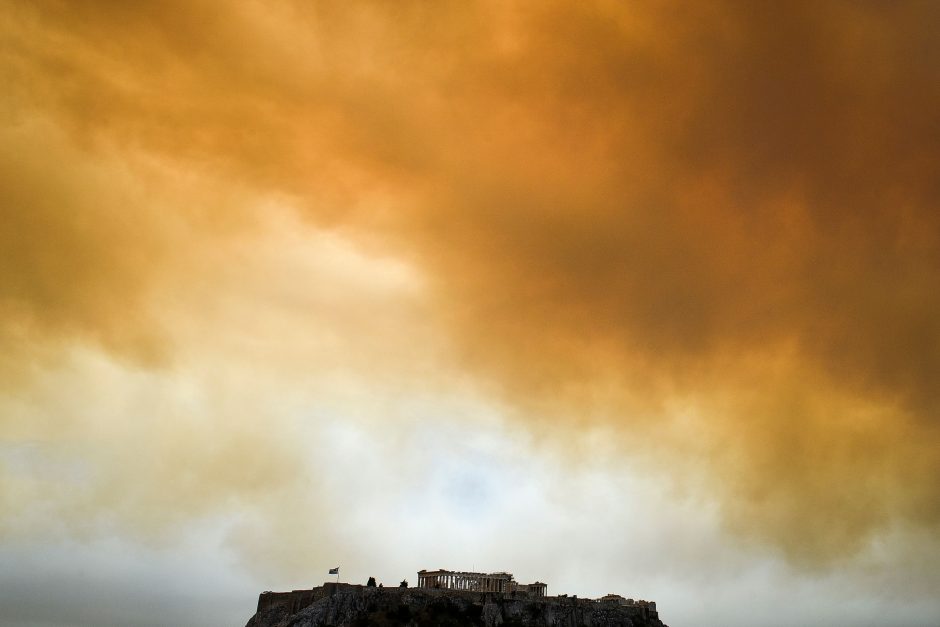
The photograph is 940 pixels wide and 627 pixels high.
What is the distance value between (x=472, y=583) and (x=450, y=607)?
13587 mm

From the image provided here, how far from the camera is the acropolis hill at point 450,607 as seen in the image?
180375 mm

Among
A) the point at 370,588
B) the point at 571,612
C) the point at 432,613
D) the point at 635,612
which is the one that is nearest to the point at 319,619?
the point at 370,588

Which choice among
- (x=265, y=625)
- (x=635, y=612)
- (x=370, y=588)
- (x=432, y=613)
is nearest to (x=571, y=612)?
(x=635, y=612)

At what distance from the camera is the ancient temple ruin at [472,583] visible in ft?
642

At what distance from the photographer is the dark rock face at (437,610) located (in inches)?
7072

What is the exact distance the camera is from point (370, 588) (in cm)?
18562

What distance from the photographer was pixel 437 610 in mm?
182125

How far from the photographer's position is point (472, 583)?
196750 mm

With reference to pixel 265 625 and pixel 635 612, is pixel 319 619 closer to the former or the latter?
pixel 265 625

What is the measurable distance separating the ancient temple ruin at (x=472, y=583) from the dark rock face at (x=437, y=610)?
592cm

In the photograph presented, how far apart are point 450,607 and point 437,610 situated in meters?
3.21

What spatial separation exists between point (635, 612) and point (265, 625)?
270 ft

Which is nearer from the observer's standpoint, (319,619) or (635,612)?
(319,619)

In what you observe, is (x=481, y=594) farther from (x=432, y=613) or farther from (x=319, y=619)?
(x=319, y=619)
